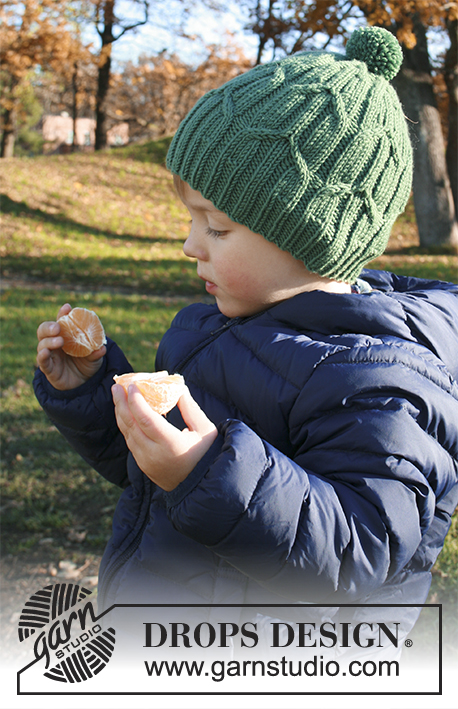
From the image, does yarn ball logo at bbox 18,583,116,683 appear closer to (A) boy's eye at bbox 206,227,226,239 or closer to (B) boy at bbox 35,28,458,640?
(B) boy at bbox 35,28,458,640

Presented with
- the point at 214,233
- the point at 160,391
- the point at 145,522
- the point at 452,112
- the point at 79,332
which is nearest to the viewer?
the point at 160,391

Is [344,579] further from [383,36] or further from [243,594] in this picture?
[383,36]

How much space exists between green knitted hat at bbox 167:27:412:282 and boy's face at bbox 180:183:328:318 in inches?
1.9

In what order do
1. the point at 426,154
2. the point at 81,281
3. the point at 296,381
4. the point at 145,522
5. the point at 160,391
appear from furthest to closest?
the point at 426,154, the point at 81,281, the point at 145,522, the point at 296,381, the point at 160,391

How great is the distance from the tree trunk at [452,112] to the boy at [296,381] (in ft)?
48.2

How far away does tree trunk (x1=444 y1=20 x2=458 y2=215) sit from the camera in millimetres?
15086

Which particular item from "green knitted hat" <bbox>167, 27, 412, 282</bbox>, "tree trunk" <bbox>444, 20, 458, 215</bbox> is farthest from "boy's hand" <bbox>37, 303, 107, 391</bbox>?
"tree trunk" <bbox>444, 20, 458, 215</bbox>

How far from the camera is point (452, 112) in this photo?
50.6ft

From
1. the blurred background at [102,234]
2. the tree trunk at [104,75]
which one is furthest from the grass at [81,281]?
the tree trunk at [104,75]

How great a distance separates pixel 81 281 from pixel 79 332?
874 centimetres

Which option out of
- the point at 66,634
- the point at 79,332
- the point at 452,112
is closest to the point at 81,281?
the point at 79,332

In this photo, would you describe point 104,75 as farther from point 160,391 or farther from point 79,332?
point 160,391

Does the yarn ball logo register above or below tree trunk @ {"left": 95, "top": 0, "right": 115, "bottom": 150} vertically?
below

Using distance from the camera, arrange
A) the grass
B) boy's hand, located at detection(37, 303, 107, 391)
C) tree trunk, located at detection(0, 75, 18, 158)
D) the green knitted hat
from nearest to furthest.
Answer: the green knitted hat < boy's hand, located at detection(37, 303, 107, 391) < the grass < tree trunk, located at detection(0, 75, 18, 158)
